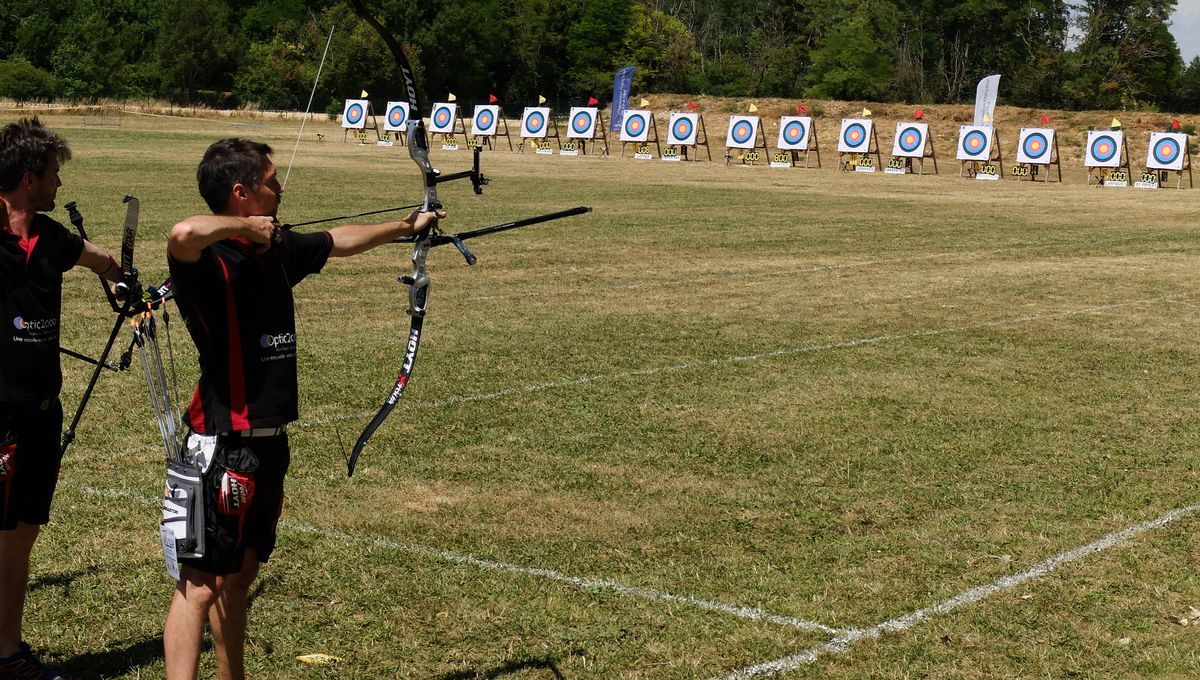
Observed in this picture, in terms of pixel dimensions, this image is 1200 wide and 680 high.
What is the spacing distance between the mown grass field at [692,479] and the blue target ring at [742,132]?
29330 millimetres

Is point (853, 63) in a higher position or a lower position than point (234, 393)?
higher

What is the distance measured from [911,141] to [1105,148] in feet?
20.7

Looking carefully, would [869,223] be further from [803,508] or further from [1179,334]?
[803,508]

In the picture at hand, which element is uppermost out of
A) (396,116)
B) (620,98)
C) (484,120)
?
(620,98)

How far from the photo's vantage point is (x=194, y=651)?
418 cm

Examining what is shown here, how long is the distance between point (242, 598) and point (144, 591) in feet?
5.81

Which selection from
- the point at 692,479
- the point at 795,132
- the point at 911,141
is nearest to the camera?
the point at 692,479

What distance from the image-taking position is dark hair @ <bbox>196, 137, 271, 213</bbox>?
4.18 meters

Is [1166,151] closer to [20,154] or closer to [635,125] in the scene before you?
[635,125]

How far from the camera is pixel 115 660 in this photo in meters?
5.18

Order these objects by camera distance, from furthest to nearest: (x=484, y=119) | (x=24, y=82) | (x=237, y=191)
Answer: (x=24, y=82)
(x=484, y=119)
(x=237, y=191)

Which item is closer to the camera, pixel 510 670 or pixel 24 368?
pixel 24 368

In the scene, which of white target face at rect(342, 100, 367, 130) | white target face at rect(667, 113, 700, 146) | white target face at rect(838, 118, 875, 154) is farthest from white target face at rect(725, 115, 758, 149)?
white target face at rect(342, 100, 367, 130)

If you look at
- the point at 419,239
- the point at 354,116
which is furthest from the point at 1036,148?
the point at 419,239
